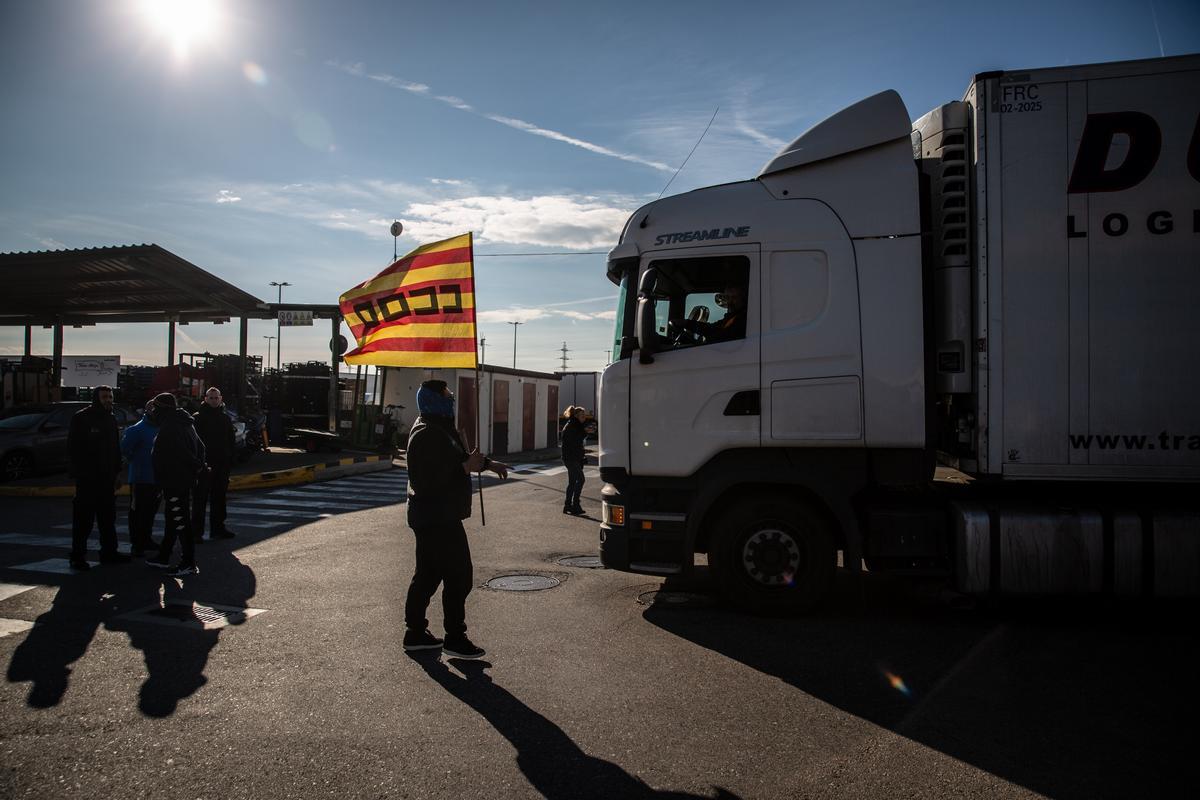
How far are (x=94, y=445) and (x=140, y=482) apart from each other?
67 centimetres

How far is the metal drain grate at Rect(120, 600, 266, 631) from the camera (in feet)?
19.2

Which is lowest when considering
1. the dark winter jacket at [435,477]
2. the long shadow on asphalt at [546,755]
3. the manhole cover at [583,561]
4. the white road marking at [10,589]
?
the long shadow on asphalt at [546,755]

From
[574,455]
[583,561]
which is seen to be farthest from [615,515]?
[574,455]

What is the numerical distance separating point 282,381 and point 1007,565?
974 inches

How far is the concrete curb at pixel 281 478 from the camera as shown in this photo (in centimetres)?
1283

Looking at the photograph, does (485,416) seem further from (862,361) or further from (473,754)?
(473,754)

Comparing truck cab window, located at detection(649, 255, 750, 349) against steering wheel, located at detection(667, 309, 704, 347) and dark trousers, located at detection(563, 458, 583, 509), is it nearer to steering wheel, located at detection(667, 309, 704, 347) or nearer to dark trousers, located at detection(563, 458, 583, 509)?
steering wheel, located at detection(667, 309, 704, 347)

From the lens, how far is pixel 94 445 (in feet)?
25.6

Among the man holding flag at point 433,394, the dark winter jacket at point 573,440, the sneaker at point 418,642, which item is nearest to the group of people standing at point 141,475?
the man holding flag at point 433,394

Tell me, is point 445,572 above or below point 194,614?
above

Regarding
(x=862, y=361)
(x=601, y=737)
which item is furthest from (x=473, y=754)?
(x=862, y=361)

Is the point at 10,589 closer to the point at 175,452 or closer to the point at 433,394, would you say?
the point at 175,452

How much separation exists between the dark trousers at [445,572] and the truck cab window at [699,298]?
7.92 feet

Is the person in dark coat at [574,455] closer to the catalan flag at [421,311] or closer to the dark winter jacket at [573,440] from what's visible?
the dark winter jacket at [573,440]
